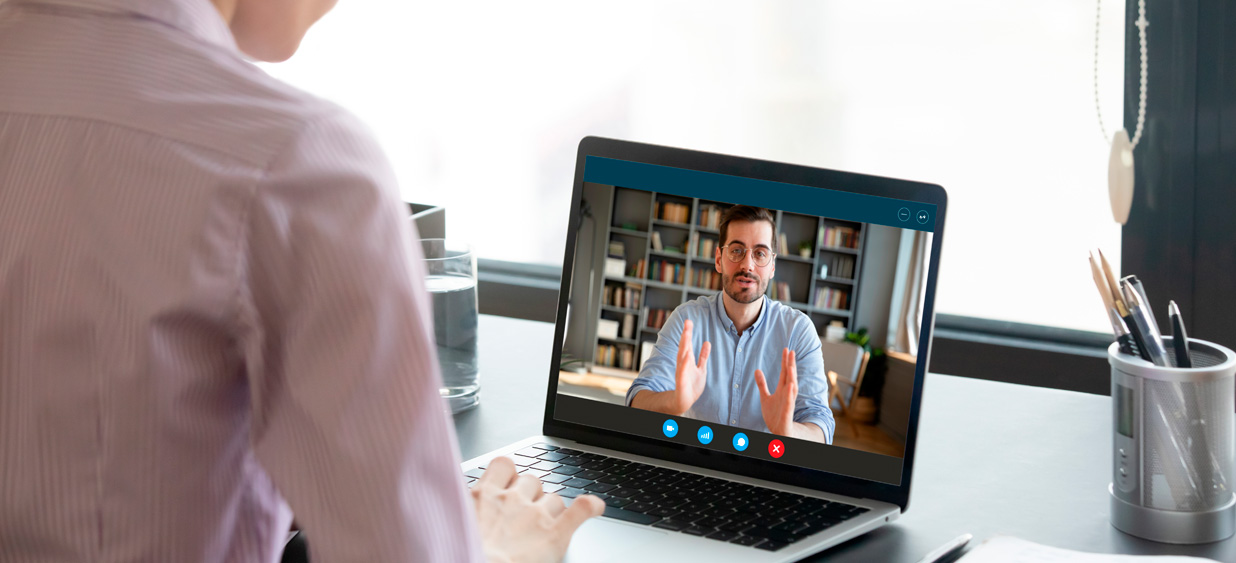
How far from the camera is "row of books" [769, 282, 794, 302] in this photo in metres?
0.96

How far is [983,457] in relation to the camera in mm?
1074

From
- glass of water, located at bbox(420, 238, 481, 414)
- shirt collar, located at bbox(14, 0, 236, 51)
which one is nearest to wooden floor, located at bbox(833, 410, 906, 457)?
glass of water, located at bbox(420, 238, 481, 414)

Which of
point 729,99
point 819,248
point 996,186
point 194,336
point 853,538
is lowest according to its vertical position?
point 853,538

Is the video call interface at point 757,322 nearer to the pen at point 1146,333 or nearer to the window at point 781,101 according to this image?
the pen at point 1146,333

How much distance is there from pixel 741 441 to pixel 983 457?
0.93ft

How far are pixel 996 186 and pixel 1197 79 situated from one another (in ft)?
1.31

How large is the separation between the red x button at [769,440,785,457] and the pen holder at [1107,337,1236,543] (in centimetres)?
29

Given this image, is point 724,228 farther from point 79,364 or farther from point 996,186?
point 996,186

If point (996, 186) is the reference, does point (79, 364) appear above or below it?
below

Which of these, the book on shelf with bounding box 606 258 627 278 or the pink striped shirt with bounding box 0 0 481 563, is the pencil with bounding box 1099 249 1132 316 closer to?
the book on shelf with bounding box 606 258 627 278

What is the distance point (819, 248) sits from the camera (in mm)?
972

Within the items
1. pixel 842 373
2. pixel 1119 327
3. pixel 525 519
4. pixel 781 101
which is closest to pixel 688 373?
pixel 842 373

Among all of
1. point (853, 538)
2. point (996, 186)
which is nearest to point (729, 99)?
point (996, 186)

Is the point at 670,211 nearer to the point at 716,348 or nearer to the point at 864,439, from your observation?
the point at 716,348
